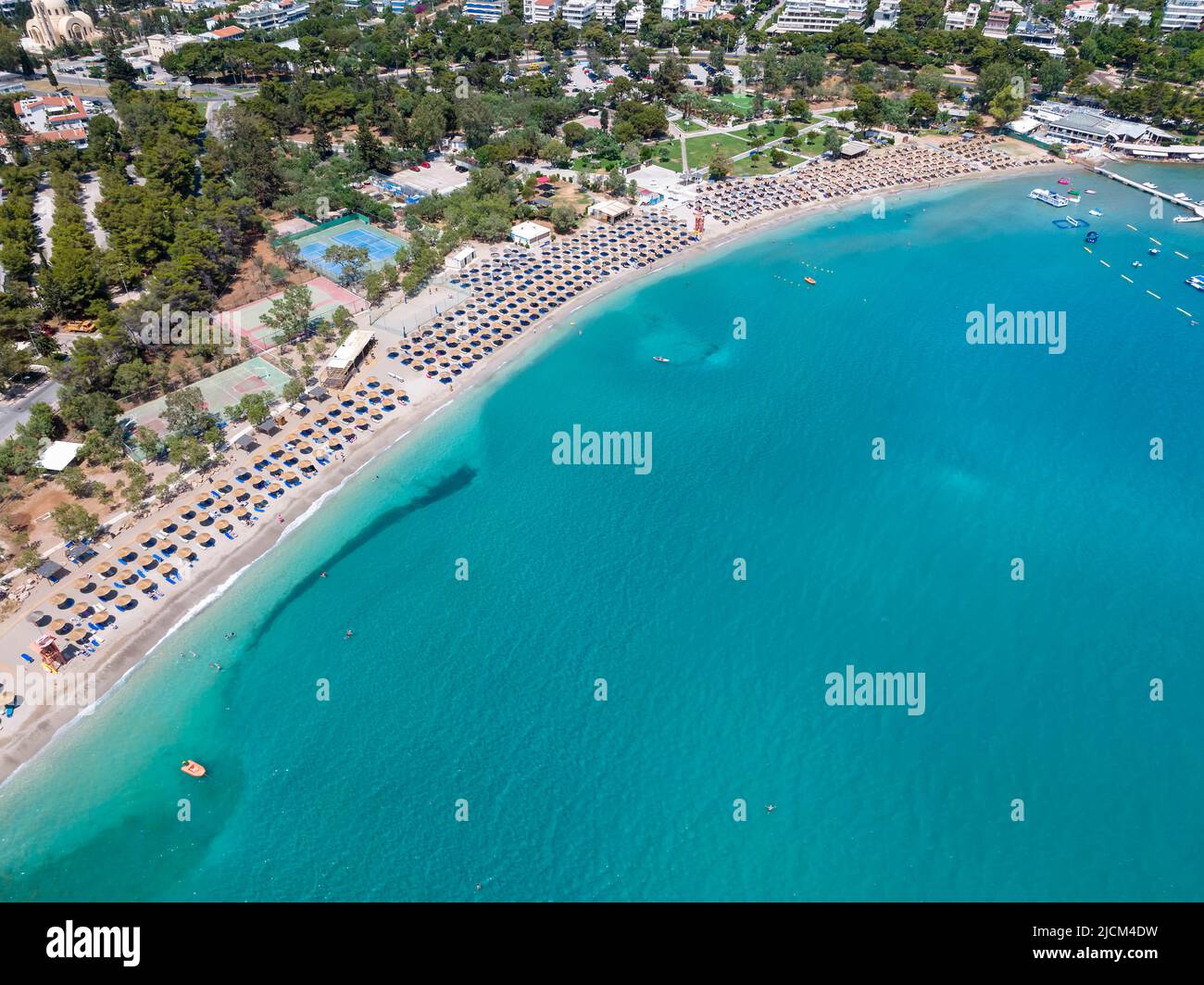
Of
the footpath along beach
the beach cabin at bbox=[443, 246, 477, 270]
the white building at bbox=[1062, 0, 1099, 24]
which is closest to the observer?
the footpath along beach

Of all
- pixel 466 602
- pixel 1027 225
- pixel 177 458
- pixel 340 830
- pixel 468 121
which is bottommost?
pixel 340 830

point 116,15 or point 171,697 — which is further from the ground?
point 116,15

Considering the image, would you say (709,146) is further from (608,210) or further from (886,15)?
(886,15)

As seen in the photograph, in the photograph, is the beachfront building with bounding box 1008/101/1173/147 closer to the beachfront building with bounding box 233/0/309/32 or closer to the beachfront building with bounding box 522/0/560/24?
the beachfront building with bounding box 522/0/560/24

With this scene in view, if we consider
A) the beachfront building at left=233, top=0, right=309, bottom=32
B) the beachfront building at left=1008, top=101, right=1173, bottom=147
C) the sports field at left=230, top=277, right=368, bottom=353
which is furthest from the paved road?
the beachfront building at left=1008, top=101, right=1173, bottom=147

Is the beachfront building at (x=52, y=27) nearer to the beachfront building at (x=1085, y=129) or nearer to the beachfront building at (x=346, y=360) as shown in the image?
the beachfront building at (x=346, y=360)

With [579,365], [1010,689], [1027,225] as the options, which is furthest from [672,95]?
[1010,689]

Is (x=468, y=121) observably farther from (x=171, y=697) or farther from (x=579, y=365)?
(x=171, y=697)
